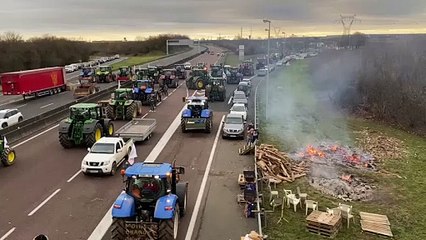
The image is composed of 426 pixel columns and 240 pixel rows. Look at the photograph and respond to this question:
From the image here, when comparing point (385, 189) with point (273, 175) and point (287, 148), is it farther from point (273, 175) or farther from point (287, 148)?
point (287, 148)

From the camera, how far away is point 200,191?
2030cm

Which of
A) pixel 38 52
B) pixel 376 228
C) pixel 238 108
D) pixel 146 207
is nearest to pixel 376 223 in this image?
pixel 376 228

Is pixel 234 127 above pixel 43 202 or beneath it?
above

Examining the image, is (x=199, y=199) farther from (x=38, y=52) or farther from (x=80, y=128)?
(x=38, y=52)

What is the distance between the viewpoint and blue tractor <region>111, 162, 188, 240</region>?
13.8 meters

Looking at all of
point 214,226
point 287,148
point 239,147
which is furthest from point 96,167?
point 287,148

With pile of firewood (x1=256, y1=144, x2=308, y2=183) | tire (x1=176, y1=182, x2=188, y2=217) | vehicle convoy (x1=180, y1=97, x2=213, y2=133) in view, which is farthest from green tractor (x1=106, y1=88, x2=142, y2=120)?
tire (x1=176, y1=182, x2=188, y2=217)

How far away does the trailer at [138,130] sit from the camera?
92.1 feet

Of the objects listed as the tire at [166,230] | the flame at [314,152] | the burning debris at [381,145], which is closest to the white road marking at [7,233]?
the tire at [166,230]

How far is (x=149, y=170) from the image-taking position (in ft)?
48.9

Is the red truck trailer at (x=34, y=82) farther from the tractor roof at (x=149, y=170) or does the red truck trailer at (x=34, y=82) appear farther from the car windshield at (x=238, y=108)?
the tractor roof at (x=149, y=170)

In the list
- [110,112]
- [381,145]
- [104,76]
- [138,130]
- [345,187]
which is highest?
[138,130]

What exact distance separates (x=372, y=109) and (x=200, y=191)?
32217 mm

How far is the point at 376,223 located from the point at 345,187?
4884mm
